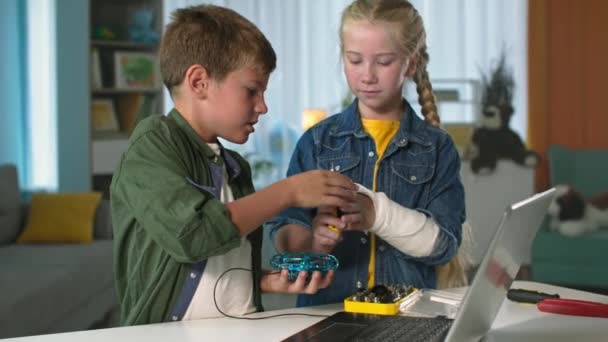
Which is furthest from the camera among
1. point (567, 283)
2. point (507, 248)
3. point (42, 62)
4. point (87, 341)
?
point (42, 62)

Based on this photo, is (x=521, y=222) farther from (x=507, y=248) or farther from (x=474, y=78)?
(x=474, y=78)

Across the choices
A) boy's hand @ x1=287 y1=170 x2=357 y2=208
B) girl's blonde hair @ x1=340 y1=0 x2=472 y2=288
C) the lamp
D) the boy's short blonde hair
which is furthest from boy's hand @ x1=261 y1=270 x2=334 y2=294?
the lamp

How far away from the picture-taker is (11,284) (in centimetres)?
367

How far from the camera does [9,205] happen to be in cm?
485

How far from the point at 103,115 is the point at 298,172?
420 centimetres

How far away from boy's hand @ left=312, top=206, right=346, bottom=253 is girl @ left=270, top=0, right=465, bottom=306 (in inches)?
0.7

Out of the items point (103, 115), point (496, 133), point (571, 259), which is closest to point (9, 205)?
point (103, 115)

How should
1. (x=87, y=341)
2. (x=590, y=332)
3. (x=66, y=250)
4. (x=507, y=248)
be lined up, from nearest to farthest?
(x=507, y=248), (x=87, y=341), (x=590, y=332), (x=66, y=250)

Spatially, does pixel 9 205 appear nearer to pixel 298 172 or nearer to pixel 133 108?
pixel 133 108

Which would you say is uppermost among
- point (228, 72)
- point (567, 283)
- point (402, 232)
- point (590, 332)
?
point (228, 72)

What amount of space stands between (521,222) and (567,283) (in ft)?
12.7

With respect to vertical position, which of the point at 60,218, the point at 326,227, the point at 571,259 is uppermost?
the point at 326,227

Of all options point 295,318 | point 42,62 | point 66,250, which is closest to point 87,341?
point 295,318

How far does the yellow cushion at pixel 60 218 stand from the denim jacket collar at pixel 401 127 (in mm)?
3243
